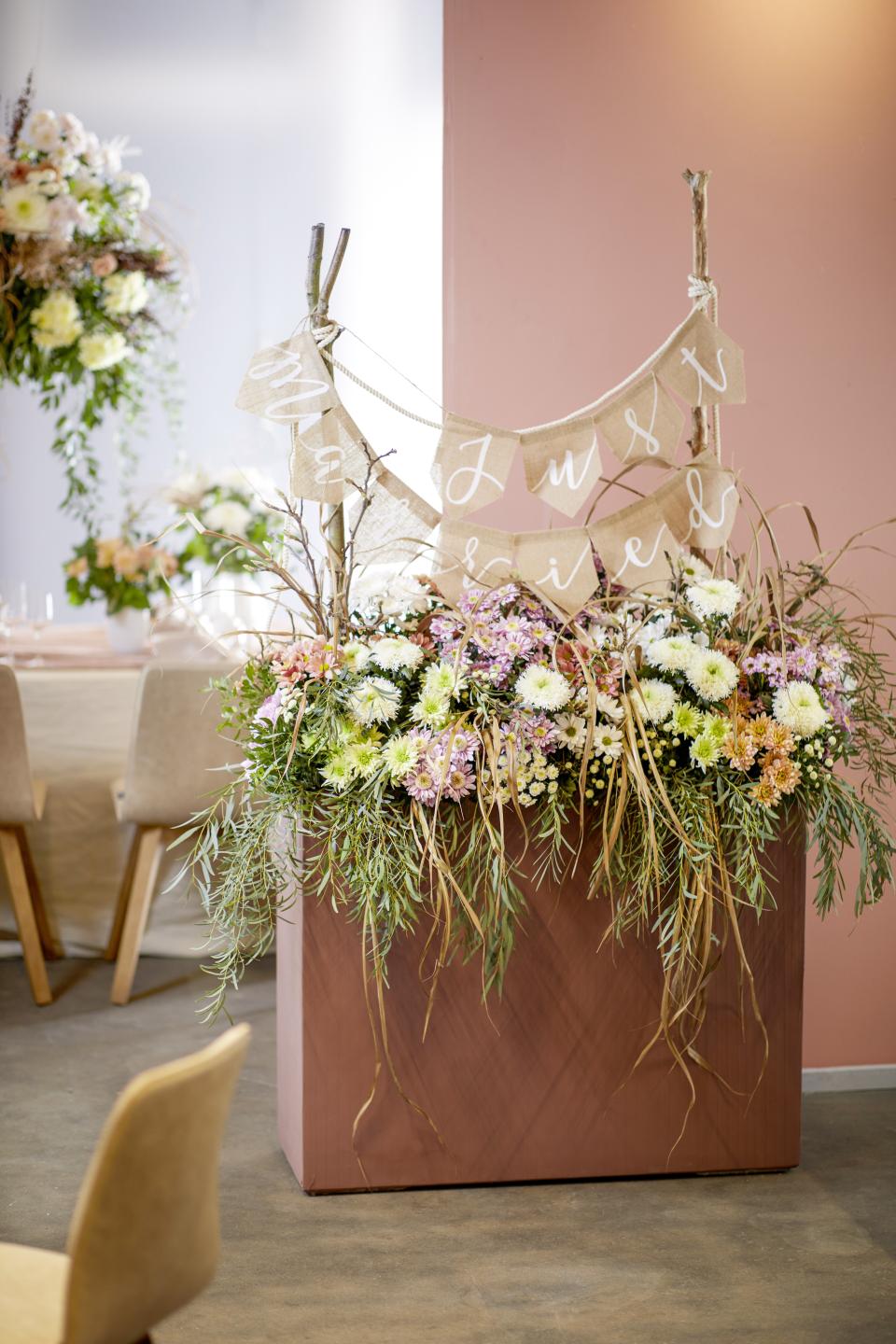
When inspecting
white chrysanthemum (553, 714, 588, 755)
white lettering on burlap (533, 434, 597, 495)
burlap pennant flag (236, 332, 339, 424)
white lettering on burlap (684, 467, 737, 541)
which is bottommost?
white chrysanthemum (553, 714, 588, 755)

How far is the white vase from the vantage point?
4.12 m

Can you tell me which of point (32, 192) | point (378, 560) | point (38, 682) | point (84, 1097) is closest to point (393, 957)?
point (378, 560)

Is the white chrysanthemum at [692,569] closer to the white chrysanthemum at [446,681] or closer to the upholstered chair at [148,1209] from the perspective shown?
the white chrysanthemum at [446,681]

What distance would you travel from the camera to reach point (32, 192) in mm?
3658

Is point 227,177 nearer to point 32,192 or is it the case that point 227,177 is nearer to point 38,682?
point 32,192

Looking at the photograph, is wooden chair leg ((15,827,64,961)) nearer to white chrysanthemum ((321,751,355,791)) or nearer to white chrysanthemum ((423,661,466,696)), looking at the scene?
white chrysanthemum ((321,751,355,791))

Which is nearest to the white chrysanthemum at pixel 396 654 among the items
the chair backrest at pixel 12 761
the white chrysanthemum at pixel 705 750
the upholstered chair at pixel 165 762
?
the white chrysanthemum at pixel 705 750

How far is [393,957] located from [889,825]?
1.27 meters

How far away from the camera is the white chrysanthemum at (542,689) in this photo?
224cm

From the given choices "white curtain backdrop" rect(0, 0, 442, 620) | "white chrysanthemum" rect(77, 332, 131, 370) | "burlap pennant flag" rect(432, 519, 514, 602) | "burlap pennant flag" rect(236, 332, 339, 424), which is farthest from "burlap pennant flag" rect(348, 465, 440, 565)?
"white curtain backdrop" rect(0, 0, 442, 620)

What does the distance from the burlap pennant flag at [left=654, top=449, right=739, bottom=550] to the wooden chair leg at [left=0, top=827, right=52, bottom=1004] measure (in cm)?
195

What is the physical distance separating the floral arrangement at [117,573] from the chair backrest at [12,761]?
23.4 inches

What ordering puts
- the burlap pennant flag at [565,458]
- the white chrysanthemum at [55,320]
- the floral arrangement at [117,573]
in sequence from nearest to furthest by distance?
the burlap pennant flag at [565,458] < the white chrysanthemum at [55,320] < the floral arrangement at [117,573]

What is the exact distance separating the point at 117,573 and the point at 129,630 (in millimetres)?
203
